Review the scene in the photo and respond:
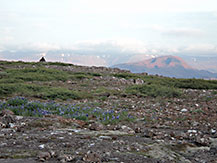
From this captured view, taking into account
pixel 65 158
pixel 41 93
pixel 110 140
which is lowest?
pixel 110 140

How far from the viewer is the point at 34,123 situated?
7.97 metres

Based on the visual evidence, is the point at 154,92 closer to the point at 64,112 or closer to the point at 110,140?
the point at 64,112

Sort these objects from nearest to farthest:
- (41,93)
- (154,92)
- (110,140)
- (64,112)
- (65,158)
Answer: (65,158) → (110,140) → (64,112) → (41,93) → (154,92)

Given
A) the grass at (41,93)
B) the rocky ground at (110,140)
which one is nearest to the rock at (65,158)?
the rocky ground at (110,140)

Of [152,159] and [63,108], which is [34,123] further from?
[152,159]

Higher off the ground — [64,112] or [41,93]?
[41,93]

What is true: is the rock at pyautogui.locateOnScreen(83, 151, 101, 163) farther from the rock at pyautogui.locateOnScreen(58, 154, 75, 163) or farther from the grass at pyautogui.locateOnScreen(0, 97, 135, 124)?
the grass at pyautogui.locateOnScreen(0, 97, 135, 124)

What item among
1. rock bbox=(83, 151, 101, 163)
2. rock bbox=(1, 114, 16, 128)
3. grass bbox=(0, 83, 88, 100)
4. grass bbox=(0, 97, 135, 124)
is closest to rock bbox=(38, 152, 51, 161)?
rock bbox=(83, 151, 101, 163)

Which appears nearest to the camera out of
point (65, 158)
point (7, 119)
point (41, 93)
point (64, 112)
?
point (65, 158)

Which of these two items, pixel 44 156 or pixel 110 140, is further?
pixel 110 140

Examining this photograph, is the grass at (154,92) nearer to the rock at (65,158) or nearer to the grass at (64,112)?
the grass at (64,112)

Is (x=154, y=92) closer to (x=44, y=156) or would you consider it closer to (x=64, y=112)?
(x=64, y=112)

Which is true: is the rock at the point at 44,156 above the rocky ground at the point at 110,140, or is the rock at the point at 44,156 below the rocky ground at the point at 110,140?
above

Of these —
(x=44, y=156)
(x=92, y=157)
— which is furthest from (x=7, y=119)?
(x=92, y=157)
